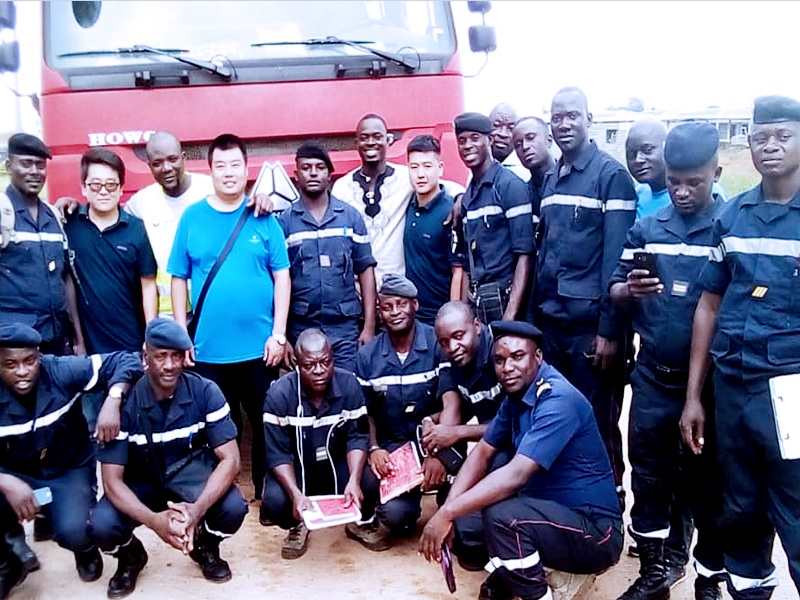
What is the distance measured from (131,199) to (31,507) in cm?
163

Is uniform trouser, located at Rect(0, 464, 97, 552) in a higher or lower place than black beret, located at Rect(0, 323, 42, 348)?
lower

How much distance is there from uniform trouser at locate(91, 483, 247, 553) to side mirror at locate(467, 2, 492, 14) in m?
3.12

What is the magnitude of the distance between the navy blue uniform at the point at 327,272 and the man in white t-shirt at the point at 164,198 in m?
0.52

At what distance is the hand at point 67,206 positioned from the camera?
157 inches

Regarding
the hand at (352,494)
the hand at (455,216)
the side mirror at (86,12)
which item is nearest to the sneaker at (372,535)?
the hand at (352,494)

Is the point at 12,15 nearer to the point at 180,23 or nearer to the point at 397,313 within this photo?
the point at 180,23

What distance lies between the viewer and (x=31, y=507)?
329 cm

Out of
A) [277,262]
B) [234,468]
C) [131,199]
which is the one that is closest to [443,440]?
[234,468]

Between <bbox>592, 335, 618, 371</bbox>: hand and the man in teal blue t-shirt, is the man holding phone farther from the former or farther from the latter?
the man in teal blue t-shirt

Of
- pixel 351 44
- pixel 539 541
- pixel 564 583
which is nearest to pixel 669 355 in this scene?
pixel 539 541

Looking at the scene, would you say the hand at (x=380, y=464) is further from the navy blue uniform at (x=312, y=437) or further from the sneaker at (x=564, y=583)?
the sneaker at (x=564, y=583)

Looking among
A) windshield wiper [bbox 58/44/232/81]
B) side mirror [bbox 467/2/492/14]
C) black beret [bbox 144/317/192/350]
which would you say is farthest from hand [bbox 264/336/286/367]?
side mirror [bbox 467/2/492/14]

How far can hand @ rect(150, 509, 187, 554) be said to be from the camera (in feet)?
10.6

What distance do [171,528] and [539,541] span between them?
4.46 ft
